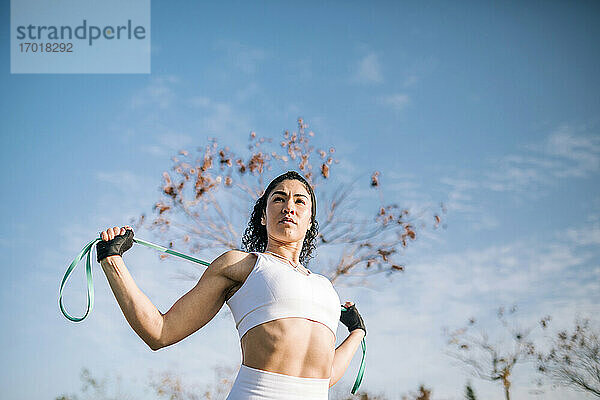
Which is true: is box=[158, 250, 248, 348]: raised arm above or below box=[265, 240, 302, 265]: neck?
below

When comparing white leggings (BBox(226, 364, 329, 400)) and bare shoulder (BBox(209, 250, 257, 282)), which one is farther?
bare shoulder (BBox(209, 250, 257, 282))

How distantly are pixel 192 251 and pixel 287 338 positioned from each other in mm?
5510

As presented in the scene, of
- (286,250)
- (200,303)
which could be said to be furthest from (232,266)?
(286,250)

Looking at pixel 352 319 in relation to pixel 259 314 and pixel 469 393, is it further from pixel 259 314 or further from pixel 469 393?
pixel 469 393

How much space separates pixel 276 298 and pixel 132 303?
445 millimetres

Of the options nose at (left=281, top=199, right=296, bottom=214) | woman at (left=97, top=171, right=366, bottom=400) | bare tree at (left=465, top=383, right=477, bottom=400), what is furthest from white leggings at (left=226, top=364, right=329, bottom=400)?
bare tree at (left=465, top=383, right=477, bottom=400)

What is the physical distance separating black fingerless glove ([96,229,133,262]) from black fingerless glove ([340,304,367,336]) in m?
1.00

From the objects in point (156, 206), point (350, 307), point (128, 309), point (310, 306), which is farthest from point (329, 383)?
point (156, 206)

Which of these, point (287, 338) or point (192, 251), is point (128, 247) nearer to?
point (287, 338)

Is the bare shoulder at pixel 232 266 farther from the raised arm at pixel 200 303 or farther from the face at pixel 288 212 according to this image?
the face at pixel 288 212

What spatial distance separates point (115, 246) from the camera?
1.98 meters

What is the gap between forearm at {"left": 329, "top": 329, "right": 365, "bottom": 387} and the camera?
2.37 metres

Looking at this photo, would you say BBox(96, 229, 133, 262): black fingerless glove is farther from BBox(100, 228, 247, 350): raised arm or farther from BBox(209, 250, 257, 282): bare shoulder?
BBox(209, 250, 257, 282): bare shoulder

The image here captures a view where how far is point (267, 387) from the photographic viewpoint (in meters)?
1.92
